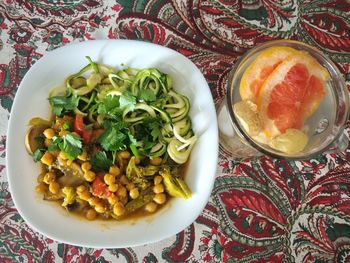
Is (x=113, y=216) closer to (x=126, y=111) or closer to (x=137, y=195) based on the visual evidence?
(x=137, y=195)

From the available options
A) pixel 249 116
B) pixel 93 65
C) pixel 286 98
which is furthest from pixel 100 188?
pixel 286 98

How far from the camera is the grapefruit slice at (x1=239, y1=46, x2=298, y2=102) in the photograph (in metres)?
1.19

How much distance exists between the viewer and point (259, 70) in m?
1.20

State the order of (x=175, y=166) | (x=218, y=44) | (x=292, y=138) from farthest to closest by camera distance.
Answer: (x=218, y=44) < (x=175, y=166) < (x=292, y=138)

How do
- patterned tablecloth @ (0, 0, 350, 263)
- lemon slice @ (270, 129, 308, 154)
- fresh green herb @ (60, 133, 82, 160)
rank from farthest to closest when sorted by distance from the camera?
patterned tablecloth @ (0, 0, 350, 263) → fresh green herb @ (60, 133, 82, 160) → lemon slice @ (270, 129, 308, 154)

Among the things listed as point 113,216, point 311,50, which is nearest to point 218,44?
point 311,50

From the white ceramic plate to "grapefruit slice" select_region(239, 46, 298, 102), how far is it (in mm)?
154

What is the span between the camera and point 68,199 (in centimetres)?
132

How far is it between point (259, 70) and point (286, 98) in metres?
0.11

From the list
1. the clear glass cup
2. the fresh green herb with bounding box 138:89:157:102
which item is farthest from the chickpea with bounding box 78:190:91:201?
the clear glass cup

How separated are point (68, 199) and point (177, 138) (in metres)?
0.38

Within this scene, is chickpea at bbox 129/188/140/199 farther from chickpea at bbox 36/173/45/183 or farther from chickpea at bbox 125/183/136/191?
chickpea at bbox 36/173/45/183

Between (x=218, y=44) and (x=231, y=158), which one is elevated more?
(x=218, y=44)

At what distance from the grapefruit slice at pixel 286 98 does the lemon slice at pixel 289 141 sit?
2 cm
